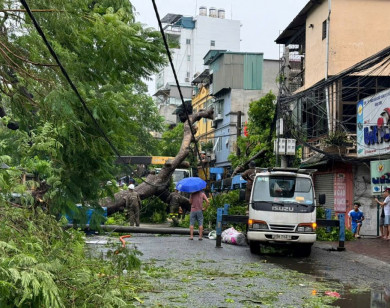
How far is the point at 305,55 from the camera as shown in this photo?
34.0 m

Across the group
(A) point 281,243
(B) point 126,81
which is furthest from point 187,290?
(A) point 281,243

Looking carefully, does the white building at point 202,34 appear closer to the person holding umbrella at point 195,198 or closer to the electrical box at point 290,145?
the electrical box at point 290,145

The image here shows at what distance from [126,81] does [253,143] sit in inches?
1030

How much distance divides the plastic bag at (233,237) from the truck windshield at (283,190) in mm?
2452

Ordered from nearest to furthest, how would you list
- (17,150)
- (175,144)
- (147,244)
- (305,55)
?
1. (17,150)
2. (147,244)
3. (305,55)
4. (175,144)

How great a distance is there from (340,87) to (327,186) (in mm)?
5098

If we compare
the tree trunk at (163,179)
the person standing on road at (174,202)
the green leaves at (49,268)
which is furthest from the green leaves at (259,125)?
the green leaves at (49,268)

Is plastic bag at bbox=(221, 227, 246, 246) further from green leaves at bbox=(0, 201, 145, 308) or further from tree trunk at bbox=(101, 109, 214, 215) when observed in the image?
green leaves at bbox=(0, 201, 145, 308)

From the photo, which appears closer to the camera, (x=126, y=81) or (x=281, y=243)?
(x=126, y=81)

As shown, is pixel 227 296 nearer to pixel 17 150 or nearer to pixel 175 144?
pixel 17 150

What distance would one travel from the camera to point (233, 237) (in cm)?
1923

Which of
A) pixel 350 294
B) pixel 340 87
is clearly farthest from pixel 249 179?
pixel 340 87

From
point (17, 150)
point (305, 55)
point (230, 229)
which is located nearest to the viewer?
point (17, 150)

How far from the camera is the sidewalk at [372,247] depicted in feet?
57.0
